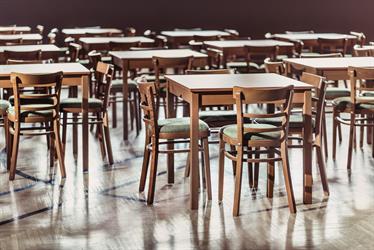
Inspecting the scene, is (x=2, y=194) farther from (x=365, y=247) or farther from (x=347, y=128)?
(x=347, y=128)

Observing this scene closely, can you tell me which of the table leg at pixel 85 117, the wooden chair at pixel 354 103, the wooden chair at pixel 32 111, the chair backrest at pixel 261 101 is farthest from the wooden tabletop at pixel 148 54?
the chair backrest at pixel 261 101

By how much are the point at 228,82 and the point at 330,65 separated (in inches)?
61.1

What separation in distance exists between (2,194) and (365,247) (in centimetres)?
257

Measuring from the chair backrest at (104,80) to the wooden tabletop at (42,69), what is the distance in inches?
7.1

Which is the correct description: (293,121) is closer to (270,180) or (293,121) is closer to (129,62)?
(270,180)

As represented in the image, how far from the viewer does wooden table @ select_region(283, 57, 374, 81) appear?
20.6 ft

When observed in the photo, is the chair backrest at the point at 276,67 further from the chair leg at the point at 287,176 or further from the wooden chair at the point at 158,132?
the chair leg at the point at 287,176

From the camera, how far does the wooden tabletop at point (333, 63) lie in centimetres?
631

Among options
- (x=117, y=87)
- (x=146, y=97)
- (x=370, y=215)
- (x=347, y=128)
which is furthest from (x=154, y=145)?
(x=347, y=128)

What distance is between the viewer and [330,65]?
6414 mm

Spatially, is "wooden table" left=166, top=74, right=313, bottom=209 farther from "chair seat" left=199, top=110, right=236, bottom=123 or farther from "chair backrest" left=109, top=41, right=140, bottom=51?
"chair backrest" left=109, top=41, right=140, bottom=51

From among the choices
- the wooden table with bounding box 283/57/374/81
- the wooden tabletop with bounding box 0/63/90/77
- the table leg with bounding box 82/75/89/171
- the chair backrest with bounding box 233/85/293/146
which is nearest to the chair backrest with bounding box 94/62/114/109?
the wooden tabletop with bounding box 0/63/90/77

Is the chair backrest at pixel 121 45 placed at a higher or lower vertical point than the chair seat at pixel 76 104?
higher

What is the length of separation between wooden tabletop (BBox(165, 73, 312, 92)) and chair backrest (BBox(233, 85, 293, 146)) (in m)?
0.25
